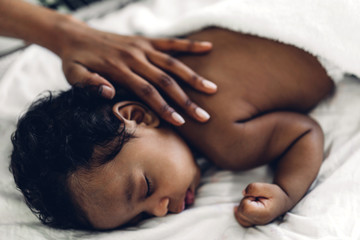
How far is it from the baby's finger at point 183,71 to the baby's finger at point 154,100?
0.08m

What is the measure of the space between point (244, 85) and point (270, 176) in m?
0.24

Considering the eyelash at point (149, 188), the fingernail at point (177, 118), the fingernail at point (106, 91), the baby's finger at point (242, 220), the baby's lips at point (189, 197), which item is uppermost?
the fingernail at point (106, 91)

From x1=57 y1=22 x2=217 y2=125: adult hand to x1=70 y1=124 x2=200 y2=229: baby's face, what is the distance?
0.07m

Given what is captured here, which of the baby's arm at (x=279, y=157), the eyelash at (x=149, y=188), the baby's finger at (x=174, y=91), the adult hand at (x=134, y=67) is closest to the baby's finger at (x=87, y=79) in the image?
the adult hand at (x=134, y=67)

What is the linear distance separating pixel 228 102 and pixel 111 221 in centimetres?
39

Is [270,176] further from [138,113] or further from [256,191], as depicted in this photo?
[138,113]

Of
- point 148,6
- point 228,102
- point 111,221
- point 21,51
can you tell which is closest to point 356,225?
point 228,102

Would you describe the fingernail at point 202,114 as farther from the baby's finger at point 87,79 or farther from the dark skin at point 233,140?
the baby's finger at point 87,79

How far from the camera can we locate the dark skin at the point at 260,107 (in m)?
0.78

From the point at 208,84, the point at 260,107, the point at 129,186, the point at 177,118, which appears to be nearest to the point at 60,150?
the point at 129,186

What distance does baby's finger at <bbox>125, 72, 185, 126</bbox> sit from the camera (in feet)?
2.49

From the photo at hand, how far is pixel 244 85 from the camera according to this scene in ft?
2.67

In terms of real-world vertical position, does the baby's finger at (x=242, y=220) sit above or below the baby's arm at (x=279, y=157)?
below

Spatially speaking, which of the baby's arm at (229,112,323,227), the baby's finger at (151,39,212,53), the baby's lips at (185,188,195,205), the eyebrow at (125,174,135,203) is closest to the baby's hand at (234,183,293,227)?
the baby's arm at (229,112,323,227)
